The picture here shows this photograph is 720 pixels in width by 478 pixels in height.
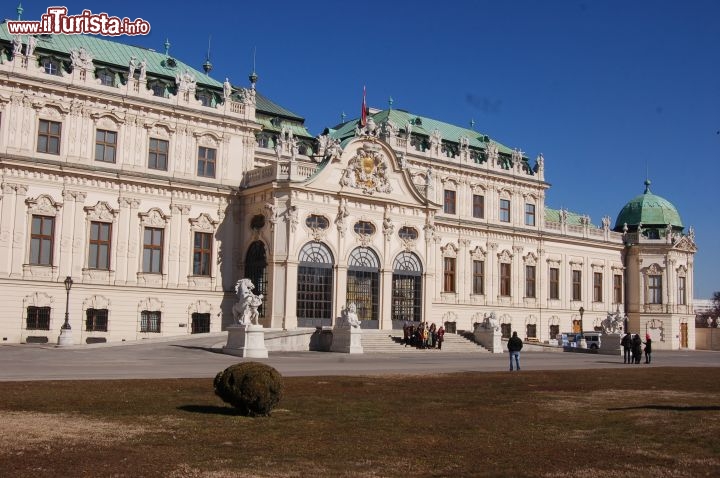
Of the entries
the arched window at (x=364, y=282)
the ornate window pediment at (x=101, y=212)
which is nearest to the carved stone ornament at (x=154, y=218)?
the ornate window pediment at (x=101, y=212)

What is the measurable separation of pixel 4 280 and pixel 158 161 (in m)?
11.9

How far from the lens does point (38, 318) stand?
47500 mm

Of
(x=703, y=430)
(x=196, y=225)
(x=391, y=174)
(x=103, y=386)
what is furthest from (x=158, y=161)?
(x=703, y=430)

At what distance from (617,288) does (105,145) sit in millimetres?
49965

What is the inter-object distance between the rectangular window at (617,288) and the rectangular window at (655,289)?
2.62 metres

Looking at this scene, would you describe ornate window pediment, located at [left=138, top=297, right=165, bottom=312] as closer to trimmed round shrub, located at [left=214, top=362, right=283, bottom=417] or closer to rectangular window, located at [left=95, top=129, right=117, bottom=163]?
rectangular window, located at [left=95, top=129, right=117, bottom=163]

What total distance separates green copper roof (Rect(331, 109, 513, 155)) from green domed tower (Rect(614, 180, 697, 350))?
55.9 ft

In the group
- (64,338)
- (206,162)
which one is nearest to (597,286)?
(206,162)

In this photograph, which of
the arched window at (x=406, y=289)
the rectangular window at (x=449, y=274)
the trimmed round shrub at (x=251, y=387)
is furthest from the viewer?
the rectangular window at (x=449, y=274)

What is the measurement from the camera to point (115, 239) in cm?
5078

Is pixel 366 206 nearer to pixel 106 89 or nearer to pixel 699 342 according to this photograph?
pixel 106 89

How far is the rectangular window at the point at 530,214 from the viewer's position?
7368cm

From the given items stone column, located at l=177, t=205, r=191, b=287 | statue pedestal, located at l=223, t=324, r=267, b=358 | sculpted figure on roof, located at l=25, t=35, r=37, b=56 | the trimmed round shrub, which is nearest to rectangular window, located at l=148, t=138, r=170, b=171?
stone column, located at l=177, t=205, r=191, b=287

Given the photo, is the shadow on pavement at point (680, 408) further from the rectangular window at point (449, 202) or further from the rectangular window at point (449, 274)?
the rectangular window at point (449, 202)
